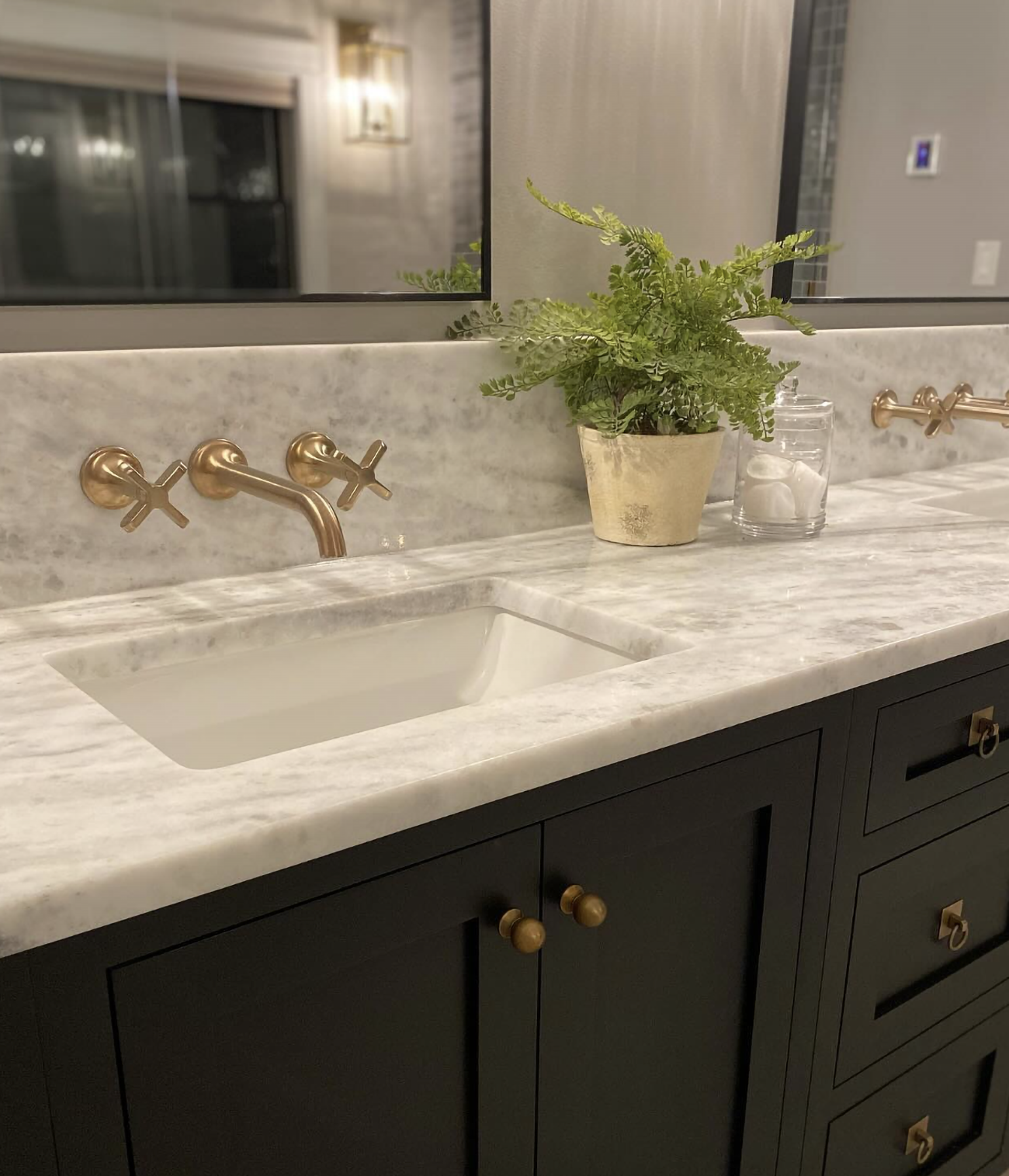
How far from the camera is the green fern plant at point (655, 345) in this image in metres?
1.15

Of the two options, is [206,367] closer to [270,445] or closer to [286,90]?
[270,445]

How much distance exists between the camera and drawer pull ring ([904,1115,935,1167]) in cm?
122

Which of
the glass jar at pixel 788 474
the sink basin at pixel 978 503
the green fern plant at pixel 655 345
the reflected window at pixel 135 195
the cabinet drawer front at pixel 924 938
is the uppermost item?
the reflected window at pixel 135 195

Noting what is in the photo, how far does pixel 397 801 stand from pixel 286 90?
0.71 metres

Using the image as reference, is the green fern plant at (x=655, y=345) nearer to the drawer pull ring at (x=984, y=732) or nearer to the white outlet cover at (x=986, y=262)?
the drawer pull ring at (x=984, y=732)

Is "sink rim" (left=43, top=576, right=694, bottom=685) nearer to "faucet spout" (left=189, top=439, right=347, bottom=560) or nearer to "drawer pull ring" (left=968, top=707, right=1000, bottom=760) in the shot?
"faucet spout" (left=189, top=439, right=347, bottom=560)

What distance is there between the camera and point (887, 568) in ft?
3.85

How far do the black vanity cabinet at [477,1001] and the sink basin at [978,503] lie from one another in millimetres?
777

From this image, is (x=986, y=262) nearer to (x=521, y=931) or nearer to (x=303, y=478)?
(x=303, y=478)

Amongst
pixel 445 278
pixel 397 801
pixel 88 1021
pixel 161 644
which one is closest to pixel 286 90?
pixel 445 278

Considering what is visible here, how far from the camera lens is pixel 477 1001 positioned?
2.48 feet

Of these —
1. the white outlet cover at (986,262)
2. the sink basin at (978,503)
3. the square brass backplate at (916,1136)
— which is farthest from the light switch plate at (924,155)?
the square brass backplate at (916,1136)

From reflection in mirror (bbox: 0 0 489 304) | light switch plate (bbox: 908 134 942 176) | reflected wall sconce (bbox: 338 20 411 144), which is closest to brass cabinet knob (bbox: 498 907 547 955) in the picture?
reflection in mirror (bbox: 0 0 489 304)

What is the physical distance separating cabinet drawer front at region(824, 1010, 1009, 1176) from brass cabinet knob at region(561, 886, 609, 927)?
1.70 ft
